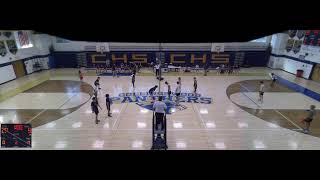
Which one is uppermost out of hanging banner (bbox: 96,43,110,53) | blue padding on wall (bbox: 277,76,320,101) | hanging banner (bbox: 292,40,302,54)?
hanging banner (bbox: 292,40,302,54)

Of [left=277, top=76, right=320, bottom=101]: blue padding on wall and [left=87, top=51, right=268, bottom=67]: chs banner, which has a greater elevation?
[left=87, top=51, right=268, bottom=67]: chs banner

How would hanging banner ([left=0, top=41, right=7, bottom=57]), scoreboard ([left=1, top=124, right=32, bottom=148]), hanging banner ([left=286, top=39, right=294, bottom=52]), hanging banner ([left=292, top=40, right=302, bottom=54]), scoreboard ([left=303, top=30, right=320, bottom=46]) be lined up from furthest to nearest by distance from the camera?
hanging banner ([left=286, top=39, right=294, bottom=52]), hanging banner ([left=292, top=40, right=302, bottom=54]), scoreboard ([left=303, top=30, right=320, bottom=46]), hanging banner ([left=0, top=41, right=7, bottom=57]), scoreboard ([left=1, top=124, right=32, bottom=148])

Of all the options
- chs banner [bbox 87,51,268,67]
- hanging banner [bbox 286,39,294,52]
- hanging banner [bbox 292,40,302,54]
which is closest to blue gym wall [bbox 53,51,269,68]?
chs banner [bbox 87,51,268,67]

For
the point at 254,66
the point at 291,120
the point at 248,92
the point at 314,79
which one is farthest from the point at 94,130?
the point at 254,66

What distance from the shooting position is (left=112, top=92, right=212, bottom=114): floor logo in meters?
13.0

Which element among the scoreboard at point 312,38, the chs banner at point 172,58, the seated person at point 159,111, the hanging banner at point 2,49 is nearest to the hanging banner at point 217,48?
the chs banner at point 172,58

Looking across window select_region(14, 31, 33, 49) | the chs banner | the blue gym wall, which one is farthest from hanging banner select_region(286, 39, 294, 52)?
window select_region(14, 31, 33, 49)

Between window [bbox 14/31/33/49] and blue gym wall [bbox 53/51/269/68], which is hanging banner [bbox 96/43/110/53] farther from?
window [bbox 14/31/33/49]

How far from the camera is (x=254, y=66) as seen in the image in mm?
26312

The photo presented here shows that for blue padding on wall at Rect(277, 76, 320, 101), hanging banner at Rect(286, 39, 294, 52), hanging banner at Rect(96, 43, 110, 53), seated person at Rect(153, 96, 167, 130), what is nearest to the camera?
seated person at Rect(153, 96, 167, 130)

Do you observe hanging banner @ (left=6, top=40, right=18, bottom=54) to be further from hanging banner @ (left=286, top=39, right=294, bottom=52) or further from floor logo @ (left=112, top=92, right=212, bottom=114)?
hanging banner @ (left=286, top=39, right=294, bottom=52)

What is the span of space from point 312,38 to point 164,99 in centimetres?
1573

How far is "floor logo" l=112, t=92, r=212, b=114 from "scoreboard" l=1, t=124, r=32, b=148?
7363 millimetres

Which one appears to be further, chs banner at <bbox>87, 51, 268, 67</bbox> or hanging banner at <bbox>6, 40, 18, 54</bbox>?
chs banner at <bbox>87, 51, 268, 67</bbox>
